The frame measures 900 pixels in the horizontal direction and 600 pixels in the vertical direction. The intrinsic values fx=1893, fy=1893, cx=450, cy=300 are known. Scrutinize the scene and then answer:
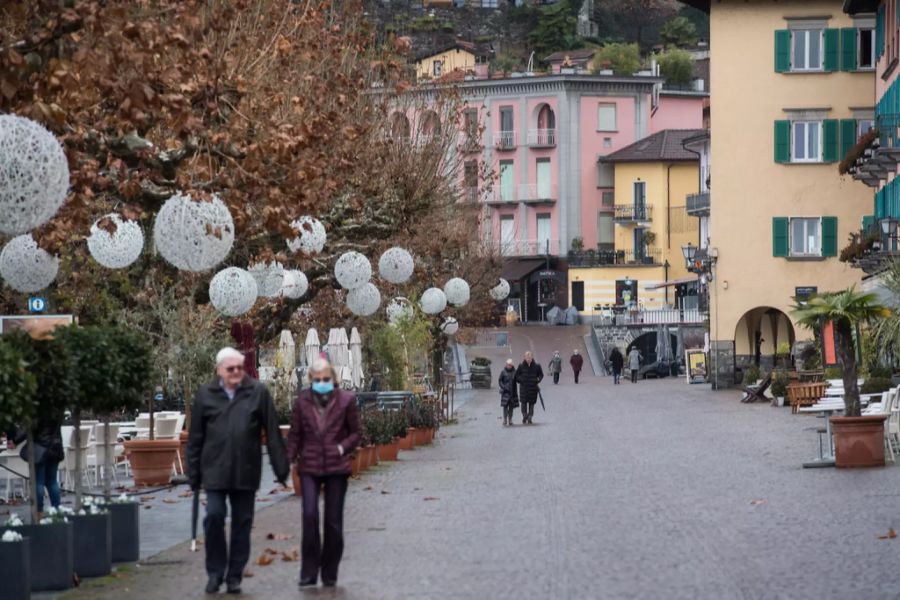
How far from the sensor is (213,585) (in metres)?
13.5

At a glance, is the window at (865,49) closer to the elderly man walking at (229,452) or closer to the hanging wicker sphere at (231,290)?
the hanging wicker sphere at (231,290)

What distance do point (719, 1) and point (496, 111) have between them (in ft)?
154

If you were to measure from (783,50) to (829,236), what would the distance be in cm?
612

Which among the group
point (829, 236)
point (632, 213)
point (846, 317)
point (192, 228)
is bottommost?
point (846, 317)

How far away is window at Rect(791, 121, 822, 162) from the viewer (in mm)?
60500

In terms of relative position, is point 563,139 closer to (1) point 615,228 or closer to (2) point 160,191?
(1) point 615,228

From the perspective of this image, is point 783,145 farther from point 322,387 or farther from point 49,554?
point 49,554

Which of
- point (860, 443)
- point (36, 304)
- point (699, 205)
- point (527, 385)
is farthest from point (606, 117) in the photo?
point (860, 443)

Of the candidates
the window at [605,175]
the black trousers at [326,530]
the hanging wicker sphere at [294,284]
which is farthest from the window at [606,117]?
the black trousers at [326,530]

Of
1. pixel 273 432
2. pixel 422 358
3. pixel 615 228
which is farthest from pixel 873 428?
pixel 615 228

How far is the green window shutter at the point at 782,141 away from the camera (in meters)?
60.2

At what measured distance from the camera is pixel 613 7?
152 metres

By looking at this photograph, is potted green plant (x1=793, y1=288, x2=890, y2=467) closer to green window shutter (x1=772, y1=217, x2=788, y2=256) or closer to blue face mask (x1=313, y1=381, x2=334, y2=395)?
blue face mask (x1=313, y1=381, x2=334, y2=395)

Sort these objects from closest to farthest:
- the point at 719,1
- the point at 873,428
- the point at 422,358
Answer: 1. the point at 873,428
2. the point at 422,358
3. the point at 719,1
